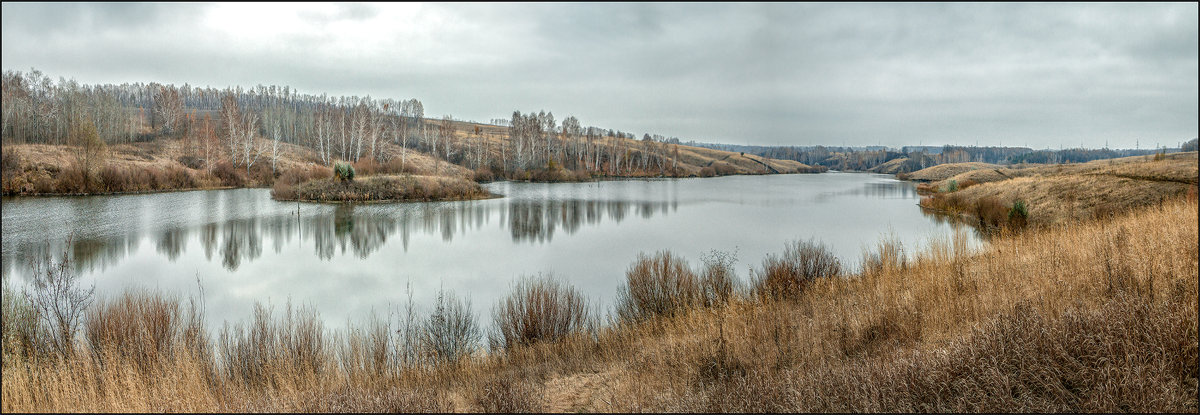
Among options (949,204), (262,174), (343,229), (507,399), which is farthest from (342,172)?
(949,204)

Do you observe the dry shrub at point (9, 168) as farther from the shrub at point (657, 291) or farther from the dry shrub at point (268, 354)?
the shrub at point (657, 291)

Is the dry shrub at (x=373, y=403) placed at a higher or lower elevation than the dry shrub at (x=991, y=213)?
lower

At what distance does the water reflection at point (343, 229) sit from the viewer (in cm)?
1459

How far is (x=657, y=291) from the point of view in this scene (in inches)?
376

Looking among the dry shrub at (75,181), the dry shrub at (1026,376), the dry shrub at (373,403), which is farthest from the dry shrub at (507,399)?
the dry shrub at (75,181)

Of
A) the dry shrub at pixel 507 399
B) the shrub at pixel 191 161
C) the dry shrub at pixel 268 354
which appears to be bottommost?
the dry shrub at pixel 268 354

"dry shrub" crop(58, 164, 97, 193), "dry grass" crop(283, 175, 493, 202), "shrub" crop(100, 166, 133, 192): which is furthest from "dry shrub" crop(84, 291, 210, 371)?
"shrub" crop(100, 166, 133, 192)

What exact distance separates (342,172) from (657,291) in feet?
98.5

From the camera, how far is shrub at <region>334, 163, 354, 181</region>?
3341cm

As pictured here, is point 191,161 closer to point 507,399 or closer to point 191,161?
point 191,161

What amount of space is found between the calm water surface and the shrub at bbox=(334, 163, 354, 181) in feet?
13.6

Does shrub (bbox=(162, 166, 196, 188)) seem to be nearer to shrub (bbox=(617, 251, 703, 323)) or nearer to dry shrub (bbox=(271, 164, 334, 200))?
dry shrub (bbox=(271, 164, 334, 200))

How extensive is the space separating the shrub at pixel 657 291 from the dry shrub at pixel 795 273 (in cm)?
123

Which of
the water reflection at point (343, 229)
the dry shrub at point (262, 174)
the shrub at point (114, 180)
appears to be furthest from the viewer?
the dry shrub at point (262, 174)
